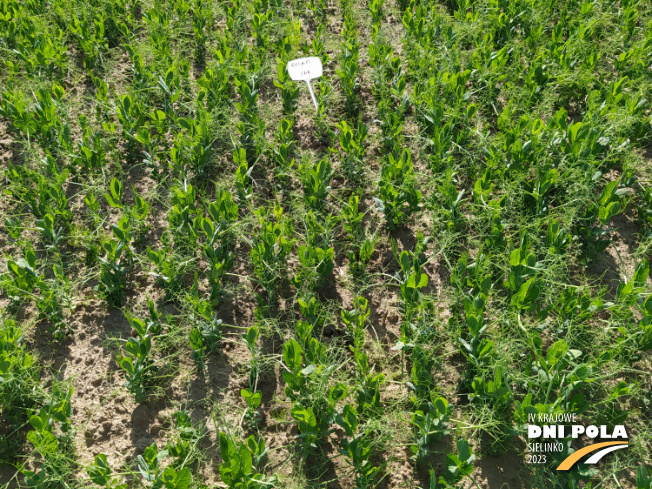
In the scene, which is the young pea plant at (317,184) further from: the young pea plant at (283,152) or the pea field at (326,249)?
the young pea plant at (283,152)

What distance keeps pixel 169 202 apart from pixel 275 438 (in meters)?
1.57

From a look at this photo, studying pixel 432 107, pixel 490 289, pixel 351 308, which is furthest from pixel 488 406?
pixel 432 107

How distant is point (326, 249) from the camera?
2.78 m

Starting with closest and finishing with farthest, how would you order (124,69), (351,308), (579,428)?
1. (579,428)
2. (351,308)
3. (124,69)

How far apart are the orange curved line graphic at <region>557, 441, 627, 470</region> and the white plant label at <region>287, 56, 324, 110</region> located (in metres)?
2.45

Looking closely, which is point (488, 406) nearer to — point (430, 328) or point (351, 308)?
point (430, 328)

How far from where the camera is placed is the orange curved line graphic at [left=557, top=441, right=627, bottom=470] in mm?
2113

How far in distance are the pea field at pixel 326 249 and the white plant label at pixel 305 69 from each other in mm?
205

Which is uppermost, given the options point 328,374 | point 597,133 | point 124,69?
point 124,69

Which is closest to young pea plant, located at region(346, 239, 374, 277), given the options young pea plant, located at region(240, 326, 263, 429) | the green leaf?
young pea plant, located at region(240, 326, 263, 429)

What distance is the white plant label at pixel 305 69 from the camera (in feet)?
11.2

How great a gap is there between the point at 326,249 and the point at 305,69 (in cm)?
133

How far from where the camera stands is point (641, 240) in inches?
116
